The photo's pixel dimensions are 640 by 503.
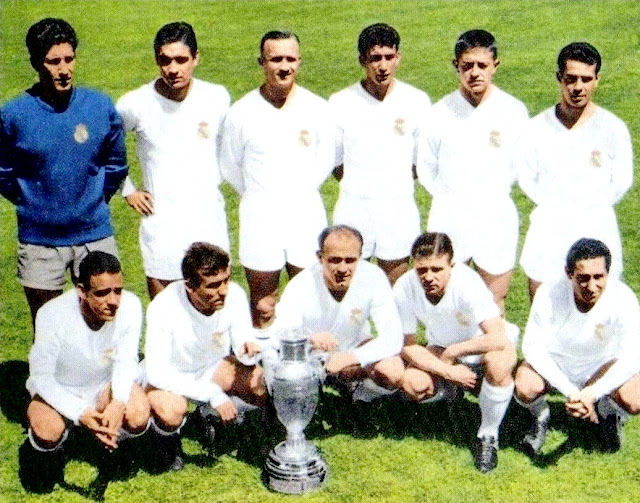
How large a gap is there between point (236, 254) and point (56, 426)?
4144 mm

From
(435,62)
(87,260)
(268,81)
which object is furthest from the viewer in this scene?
(435,62)

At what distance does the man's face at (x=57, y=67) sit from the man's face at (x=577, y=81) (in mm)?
2573

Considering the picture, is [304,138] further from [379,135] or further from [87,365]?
[87,365]

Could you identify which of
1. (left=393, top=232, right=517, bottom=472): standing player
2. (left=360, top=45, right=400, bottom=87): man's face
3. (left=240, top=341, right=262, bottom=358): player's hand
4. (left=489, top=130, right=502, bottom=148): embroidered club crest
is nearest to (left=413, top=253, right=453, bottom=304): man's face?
(left=393, top=232, right=517, bottom=472): standing player

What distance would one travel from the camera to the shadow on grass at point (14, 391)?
19.6 ft

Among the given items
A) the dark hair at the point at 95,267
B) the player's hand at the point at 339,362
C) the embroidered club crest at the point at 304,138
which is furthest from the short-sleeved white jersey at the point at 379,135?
the dark hair at the point at 95,267

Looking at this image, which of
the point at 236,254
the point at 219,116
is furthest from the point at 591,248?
the point at 236,254

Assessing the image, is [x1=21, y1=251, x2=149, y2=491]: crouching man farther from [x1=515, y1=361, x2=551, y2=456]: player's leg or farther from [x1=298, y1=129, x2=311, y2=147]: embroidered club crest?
[x1=515, y1=361, x2=551, y2=456]: player's leg

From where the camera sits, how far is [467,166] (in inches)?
232

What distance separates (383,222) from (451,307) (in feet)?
2.41

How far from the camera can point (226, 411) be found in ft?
16.7

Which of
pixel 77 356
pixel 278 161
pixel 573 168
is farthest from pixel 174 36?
pixel 573 168

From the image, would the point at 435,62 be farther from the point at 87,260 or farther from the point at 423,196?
the point at 87,260

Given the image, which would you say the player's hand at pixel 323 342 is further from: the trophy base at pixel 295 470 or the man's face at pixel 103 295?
the man's face at pixel 103 295
